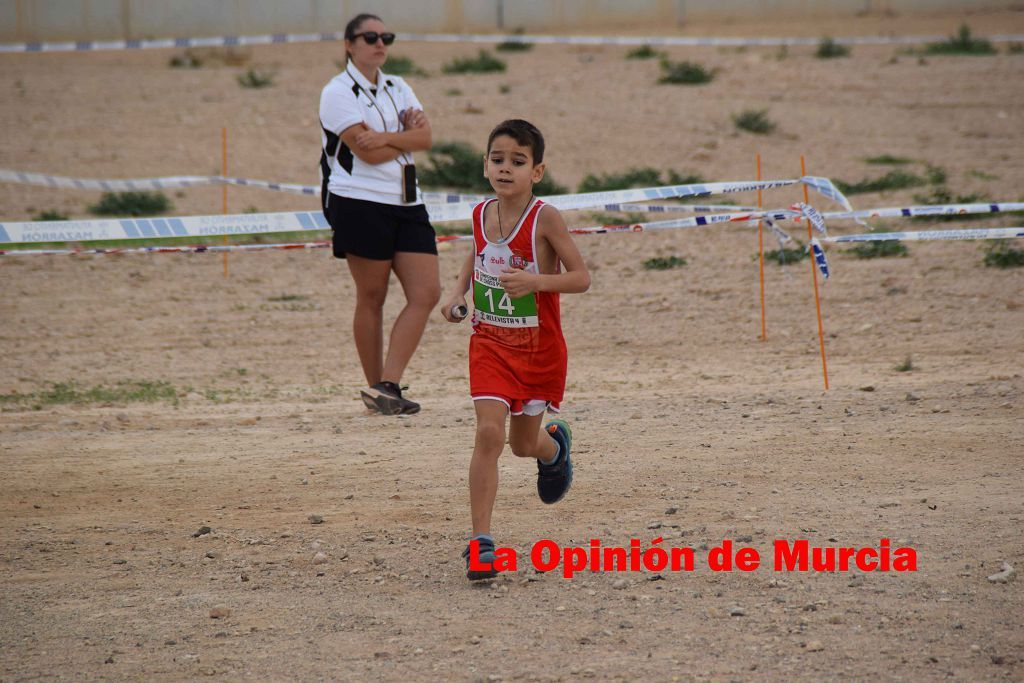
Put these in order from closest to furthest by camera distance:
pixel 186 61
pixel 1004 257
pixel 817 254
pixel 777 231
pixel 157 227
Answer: pixel 817 254 < pixel 157 227 < pixel 777 231 < pixel 1004 257 < pixel 186 61

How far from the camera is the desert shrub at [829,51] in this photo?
21609 mm

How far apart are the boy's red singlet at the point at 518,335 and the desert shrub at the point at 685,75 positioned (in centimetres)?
1468

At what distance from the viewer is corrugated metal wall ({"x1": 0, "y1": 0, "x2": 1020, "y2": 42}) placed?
23.5 metres

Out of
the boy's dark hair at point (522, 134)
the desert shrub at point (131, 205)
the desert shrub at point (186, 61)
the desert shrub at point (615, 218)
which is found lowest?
the boy's dark hair at point (522, 134)

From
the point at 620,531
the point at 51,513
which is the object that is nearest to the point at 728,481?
the point at 620,531

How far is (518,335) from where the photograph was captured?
16.5 feet

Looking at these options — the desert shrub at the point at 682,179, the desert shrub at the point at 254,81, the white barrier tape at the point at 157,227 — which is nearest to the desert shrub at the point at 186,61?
the desert shrub at the point at 254,81

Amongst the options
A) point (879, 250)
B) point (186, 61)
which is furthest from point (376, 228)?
point (186, 61)

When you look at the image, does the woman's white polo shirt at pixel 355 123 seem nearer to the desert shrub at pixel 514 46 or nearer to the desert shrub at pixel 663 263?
the desert shrub at pixel 663 263

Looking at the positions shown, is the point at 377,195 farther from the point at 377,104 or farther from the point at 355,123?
the point at 377,104

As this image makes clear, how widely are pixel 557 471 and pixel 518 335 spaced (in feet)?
2.32

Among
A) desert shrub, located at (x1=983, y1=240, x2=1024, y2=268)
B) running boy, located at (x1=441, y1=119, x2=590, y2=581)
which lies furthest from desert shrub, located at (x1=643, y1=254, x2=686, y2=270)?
running boy, located at (x1=441, y1=119, x2=590, y2=581)

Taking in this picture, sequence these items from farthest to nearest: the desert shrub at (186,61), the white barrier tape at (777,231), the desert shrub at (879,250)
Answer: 1. the desert shrub at (186,61)
2. the desert shrub at (879,250)
3. the white barrier tape at (777,231)

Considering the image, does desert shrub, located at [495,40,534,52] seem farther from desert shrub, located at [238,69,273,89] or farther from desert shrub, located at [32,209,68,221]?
desert shrub, located at [32,209,68,221]
